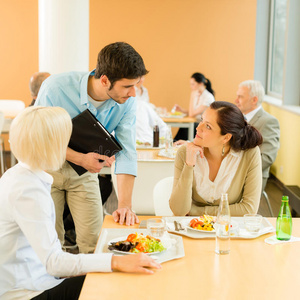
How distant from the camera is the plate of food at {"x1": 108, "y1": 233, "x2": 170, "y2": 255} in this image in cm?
189

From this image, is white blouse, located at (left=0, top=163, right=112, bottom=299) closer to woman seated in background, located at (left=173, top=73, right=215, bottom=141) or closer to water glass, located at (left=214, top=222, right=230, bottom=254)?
water glass, located at (left=214, top=222, right=230, bottom=254)

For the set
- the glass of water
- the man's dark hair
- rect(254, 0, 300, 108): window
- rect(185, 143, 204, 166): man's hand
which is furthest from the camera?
rect(254, 0, 300, 108): window

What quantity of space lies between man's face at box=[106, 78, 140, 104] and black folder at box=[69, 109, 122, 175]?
15 centimetres

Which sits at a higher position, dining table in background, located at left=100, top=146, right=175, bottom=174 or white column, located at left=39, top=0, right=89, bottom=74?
white column, located at left=39, top=0, right=89, bottom=74

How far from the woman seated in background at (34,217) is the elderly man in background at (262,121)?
2.72 metres

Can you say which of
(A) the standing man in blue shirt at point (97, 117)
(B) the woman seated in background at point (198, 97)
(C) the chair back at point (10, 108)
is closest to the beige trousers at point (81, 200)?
(A) the standing man in blue shirt at point (97, 117)

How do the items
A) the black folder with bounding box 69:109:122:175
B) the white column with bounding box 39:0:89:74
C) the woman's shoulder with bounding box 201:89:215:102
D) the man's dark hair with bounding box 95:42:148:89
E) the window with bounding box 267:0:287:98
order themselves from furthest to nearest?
the window with bounding box 267:0:287:98, the woman's shoulder with bounding box 201:89:215:102, the white column with bounding box 39:0:89:74, the black folder with bounding box 69:109:122:175, the man's dark hair with bounding box 95:42:148:89

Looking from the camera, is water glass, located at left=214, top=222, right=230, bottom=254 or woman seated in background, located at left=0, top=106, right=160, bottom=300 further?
water glass, located at left=214, top=222, right=230, bottom=254

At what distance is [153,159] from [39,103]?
153 cm

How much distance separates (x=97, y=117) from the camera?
8.64 ft

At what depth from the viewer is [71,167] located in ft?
8.72

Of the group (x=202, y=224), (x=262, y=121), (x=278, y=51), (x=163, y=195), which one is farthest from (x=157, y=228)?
(x=278, y=51)

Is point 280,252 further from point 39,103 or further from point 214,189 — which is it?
point 39,103

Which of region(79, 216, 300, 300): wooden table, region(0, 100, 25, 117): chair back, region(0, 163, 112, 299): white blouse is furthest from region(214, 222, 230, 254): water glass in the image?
region(0, 100, 25, 117): chair back
